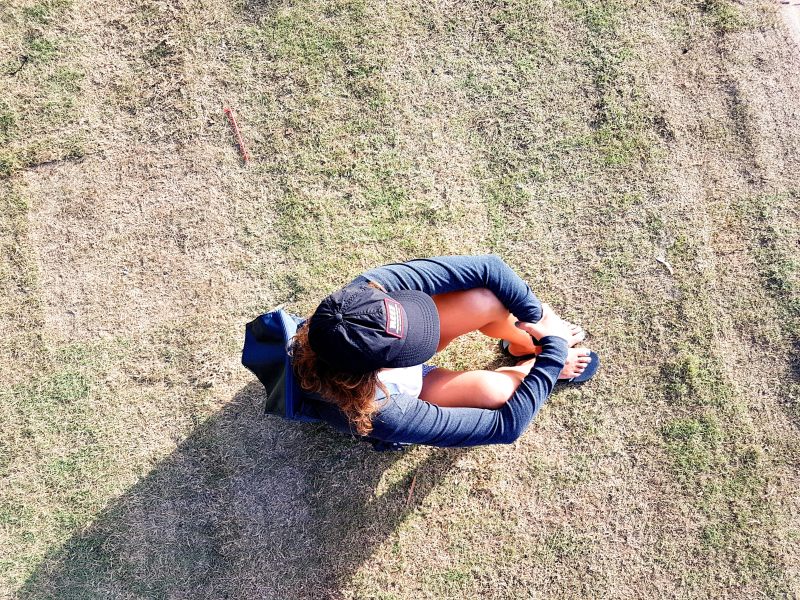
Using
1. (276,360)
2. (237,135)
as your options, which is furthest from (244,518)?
(237,135)

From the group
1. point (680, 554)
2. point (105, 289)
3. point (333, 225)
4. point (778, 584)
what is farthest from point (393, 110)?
point (778, 584)

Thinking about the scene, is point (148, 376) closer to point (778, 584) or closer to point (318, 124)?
point (318, 124)

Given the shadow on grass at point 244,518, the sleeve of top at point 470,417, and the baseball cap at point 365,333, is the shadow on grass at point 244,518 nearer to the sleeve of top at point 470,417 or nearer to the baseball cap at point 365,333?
the sleeve of top at point 470,417

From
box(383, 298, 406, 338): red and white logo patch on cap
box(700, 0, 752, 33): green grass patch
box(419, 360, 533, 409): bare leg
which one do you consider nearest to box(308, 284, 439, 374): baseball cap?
box(383, 298, 406, 338): red and white logo patch on cap

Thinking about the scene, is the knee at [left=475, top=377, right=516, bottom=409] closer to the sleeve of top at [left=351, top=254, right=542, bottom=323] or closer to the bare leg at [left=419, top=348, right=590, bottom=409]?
the bare leg at [left=419, top=348, right=590, bottom=409]

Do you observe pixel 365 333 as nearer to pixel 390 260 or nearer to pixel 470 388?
pixel 470 388

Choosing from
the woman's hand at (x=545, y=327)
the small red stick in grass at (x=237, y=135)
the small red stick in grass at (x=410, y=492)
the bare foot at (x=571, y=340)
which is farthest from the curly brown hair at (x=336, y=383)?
the small red stick in grass at (x=237, y=135)
